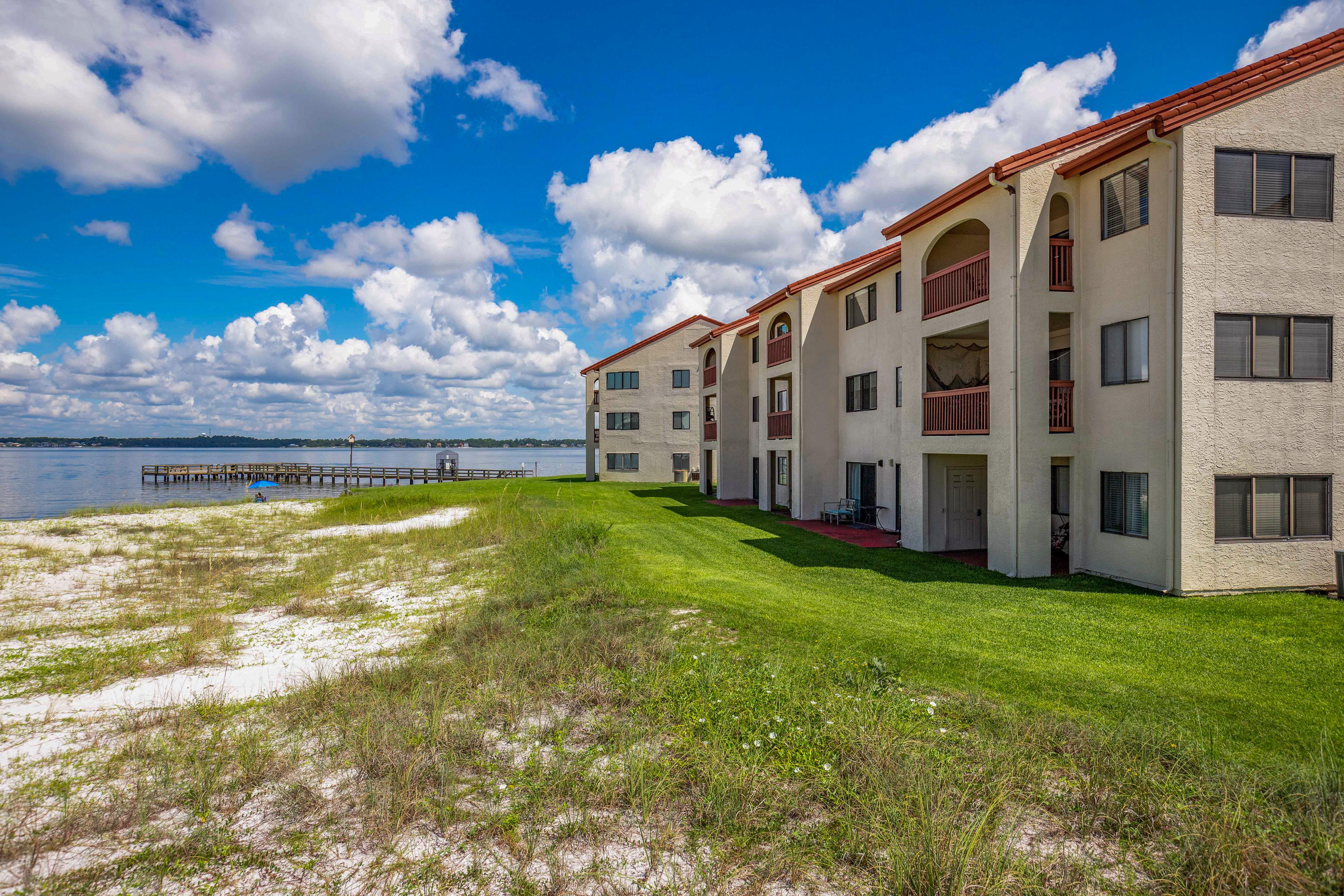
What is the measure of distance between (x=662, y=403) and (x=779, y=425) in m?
20.0

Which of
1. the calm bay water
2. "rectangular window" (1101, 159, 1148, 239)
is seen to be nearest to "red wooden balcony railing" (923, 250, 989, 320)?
"rectangular window" (1101, 159, 1148, 239)

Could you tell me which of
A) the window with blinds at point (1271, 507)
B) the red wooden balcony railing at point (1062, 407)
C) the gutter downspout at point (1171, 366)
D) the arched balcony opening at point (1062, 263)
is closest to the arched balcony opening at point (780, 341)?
the arched balcony opening at point (1062, 263)

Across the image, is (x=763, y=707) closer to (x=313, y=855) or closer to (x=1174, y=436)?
(x=313, y=855)

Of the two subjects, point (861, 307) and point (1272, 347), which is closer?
point (1272, 347)

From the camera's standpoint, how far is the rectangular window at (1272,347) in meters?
11.6

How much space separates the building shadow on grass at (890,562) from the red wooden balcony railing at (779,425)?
3352 mm

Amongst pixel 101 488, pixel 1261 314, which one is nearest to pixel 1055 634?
pixel 1261 314

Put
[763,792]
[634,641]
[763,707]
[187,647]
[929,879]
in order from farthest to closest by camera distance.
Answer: [187,647] < [634,641] < [763,707] < [763,792] < [929,879]

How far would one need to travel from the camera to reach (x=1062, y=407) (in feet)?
45.3

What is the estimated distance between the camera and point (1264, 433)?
11539 millimetres

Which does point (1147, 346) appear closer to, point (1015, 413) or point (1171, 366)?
point (1171, 366)

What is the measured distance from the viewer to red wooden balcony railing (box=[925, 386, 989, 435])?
14953 millimetres

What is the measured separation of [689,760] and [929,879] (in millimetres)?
2069

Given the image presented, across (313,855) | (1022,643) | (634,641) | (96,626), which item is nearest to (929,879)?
(313,855)
